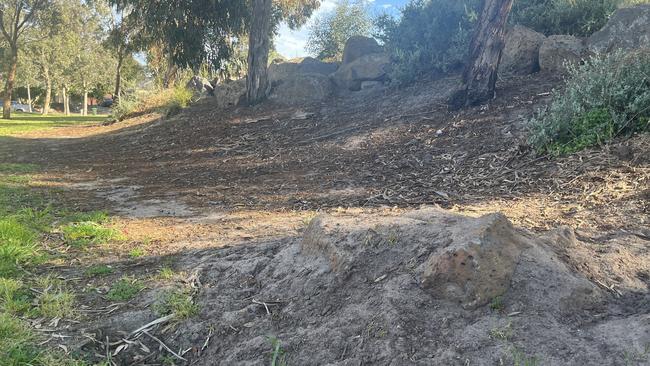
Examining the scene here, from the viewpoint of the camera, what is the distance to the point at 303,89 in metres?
11.5

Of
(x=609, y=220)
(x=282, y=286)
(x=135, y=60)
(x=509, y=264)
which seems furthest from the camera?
(x=135, y=60)

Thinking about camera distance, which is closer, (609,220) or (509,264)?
(509,264)

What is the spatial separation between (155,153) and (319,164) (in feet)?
14.5

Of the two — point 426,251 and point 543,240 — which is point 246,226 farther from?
point 543,240

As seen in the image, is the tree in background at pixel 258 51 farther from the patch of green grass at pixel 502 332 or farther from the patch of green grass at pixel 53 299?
the patch of green grass at pixel 502 332

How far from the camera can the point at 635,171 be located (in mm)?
4082

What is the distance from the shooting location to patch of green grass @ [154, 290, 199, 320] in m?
2.78

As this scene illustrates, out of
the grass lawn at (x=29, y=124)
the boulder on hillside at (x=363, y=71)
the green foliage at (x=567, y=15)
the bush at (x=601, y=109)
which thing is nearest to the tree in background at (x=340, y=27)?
the boulder on hillside at (x=363, y=71)

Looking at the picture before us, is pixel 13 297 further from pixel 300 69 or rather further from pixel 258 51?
pixel 300 69

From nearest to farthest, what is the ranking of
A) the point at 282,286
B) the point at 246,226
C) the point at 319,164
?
the point at 282,286 < the point at 246,226 < the point at 319,164

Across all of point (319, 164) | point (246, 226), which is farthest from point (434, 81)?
point (246, 226)

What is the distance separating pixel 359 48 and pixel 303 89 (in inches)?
68.6

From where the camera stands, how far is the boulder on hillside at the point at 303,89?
11.3m

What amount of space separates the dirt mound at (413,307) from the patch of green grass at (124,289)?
0.13m
